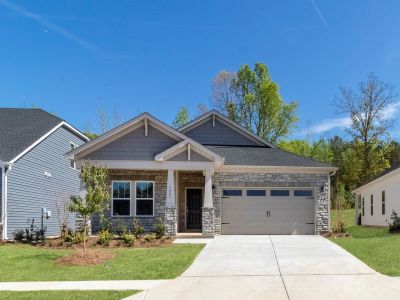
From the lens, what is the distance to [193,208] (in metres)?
21.5

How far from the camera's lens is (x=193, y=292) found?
29.3 feet

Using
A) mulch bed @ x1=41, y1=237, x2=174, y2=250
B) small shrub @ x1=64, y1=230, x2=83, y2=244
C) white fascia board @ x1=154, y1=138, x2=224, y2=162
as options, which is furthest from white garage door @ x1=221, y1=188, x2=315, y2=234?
small shrub @ x1=64, y1=230, x2=83, y2=244

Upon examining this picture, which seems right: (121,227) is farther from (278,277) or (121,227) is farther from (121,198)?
(278,277)

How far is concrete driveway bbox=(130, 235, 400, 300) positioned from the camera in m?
8.62

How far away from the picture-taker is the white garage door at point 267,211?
20.0 m

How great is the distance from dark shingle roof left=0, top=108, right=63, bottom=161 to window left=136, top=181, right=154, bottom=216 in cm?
525

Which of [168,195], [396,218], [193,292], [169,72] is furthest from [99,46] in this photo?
[193,292]

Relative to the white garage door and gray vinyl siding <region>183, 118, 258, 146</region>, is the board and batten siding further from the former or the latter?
gray vinyl siding <region>183, 118, 258, 146</region>

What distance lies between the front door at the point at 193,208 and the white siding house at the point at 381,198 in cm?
963

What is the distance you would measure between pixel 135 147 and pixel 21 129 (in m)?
→ 6.64

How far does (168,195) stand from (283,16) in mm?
9447

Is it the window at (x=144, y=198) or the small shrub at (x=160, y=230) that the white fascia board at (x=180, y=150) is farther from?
the small shrub at (x=160, y=230)

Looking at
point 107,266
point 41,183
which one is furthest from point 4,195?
point 107,266

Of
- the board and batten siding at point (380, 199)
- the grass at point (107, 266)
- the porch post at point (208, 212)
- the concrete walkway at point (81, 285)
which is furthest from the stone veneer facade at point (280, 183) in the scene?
the concrete walkway at point (81, 285)
